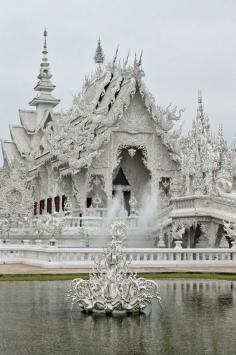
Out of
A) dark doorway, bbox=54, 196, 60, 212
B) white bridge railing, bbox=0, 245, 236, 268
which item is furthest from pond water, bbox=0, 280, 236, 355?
dark doorway, bbox=54, 196, 60, 212

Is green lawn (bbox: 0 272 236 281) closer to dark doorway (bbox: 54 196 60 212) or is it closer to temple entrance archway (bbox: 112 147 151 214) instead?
temple entrance archway (bbox: 112 147 151 214)

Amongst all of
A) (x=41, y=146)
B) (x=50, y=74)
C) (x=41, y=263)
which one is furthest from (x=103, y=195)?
(x=50, y=74)

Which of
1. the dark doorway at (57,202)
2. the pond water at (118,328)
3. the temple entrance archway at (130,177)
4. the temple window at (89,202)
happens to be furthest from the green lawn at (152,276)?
the dark doorway at (57,202)

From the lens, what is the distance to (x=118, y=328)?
8.79m

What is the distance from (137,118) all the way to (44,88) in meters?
17.2

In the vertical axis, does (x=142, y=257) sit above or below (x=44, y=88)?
below

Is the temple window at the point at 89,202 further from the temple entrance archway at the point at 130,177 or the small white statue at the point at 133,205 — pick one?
the small white statue at the point at 133,205

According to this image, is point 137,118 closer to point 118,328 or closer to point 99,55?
point 99,55

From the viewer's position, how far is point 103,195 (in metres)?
32.0

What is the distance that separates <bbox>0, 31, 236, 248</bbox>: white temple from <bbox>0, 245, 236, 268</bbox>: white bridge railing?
283 centimetres

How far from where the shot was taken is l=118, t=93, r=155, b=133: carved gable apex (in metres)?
32.0

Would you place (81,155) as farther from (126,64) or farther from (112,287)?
(112,287)

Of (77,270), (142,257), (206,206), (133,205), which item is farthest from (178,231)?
(133,205)

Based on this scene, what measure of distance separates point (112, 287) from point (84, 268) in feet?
30.2
